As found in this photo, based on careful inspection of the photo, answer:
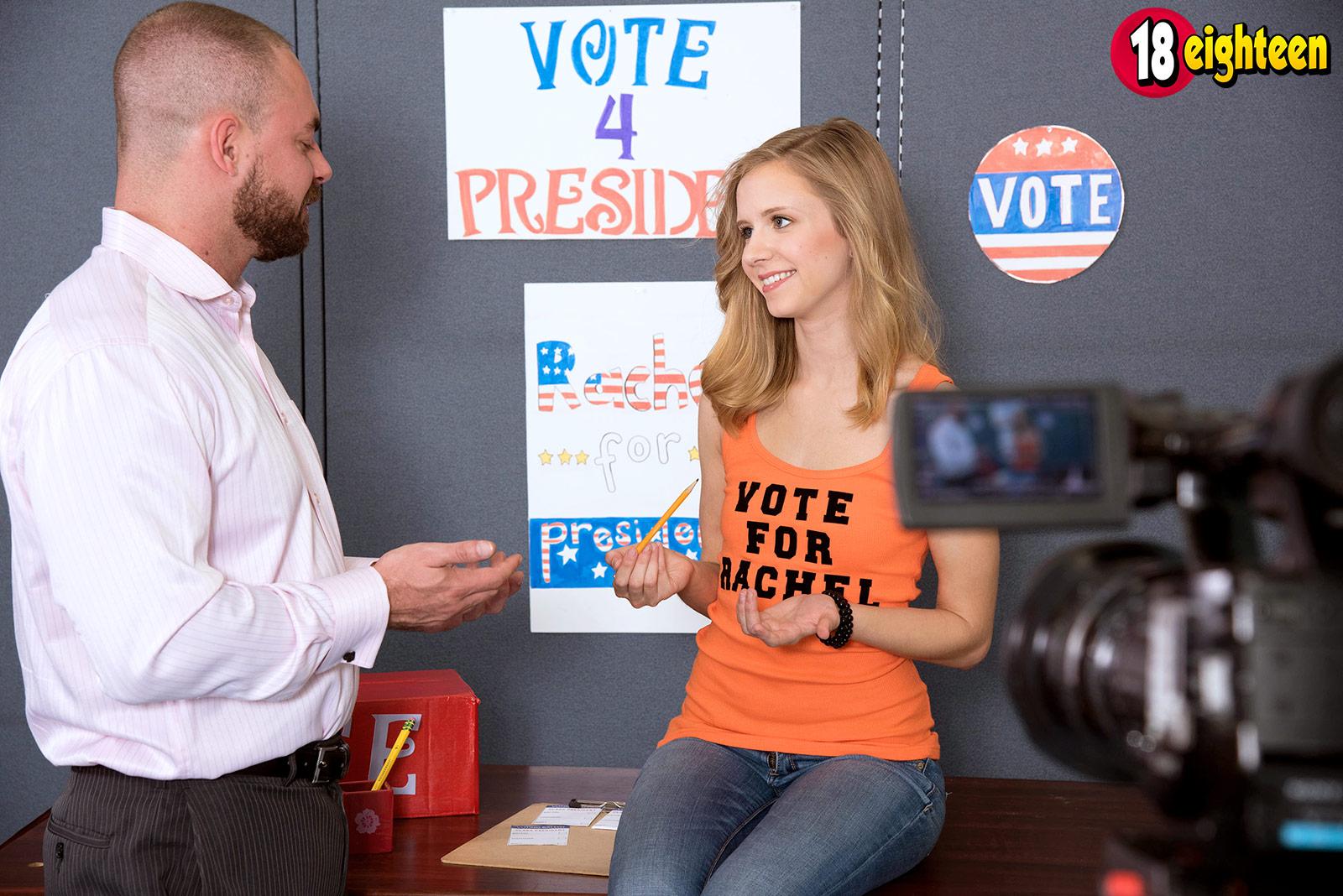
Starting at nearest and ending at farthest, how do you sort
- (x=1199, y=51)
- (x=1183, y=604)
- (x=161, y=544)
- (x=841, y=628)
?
(x=1183, y=604) → (x=161, y=544) → (x=841, y=628) → (x=1199, y=51)

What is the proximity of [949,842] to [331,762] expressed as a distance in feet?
3.51

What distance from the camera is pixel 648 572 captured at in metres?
1.97

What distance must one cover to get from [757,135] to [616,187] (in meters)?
0.32

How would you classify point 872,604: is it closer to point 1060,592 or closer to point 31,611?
point 1060,592

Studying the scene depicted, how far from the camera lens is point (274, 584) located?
1761mm

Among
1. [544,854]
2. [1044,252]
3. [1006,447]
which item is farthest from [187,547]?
[1044,252]

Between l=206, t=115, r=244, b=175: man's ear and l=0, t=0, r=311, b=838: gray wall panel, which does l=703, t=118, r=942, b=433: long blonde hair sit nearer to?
l=206, t=115, r=244, b=175: man's ear

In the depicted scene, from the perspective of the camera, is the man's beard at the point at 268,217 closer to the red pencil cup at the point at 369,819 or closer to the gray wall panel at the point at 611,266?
the gray wall panel at the point at 611,266

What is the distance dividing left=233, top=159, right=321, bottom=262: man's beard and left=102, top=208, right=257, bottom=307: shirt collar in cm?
12

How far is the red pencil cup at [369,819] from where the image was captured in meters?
2.13

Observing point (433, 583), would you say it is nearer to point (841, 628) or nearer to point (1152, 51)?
point (841, 628)

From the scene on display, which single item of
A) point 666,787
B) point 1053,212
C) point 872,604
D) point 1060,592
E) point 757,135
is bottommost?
point 666,787

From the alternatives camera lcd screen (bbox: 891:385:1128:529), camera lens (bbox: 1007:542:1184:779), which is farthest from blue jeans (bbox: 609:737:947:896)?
camera lcd screen (bbox: 891:385:1128:529)

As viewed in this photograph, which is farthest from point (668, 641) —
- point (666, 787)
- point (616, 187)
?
point (616, 187)
